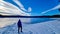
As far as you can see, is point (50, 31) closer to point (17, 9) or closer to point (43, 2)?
point (43, 2)

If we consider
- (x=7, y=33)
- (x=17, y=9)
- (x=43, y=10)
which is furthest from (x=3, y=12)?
(x=43, y=10)

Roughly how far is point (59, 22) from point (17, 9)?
2.05ft

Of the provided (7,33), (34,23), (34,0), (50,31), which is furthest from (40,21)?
(7,33)

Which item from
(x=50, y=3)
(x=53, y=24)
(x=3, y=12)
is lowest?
(x=53, y=24)

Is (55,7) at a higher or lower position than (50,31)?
higher

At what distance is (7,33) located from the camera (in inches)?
61.7

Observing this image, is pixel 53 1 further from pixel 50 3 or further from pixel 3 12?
pixel 3 12

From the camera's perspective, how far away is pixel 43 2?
1637 mm

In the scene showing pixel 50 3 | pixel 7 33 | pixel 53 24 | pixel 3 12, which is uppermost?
pixel 50 3

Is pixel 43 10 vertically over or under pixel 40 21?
over

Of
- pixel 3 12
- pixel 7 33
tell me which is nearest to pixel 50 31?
pixel 7 33

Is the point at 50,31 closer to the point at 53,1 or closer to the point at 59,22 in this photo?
the point at 59,22

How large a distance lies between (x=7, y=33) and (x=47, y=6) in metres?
0.68

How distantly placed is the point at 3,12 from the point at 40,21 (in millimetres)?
546
